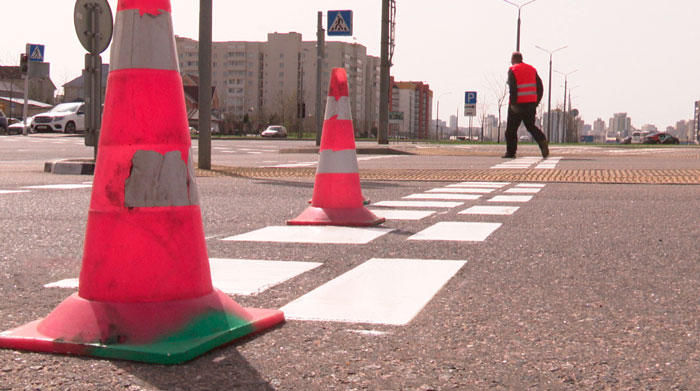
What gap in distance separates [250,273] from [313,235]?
1574 mm

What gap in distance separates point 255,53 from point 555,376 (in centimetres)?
19587

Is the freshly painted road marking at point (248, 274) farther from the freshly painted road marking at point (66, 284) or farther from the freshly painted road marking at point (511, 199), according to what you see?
the freshly painted road marking at point (511, 199)

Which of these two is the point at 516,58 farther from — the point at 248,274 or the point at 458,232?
the point at 248,274

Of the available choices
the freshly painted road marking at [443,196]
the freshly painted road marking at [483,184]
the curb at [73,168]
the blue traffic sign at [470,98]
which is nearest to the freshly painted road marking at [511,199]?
the freshly painted road marking at [443,196]

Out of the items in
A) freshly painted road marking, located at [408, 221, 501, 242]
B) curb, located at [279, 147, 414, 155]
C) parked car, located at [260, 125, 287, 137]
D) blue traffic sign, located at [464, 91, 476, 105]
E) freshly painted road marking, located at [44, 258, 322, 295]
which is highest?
blue traffic sign, located at [464, 91, 476, 105]

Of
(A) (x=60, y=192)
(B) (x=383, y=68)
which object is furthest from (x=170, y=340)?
(B) (x=383, y=68)

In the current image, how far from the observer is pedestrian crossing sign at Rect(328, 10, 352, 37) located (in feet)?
91.0

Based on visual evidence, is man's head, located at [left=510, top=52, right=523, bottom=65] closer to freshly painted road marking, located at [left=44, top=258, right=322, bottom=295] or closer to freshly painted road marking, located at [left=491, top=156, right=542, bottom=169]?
freshly painted road marking, located at [left=491, top=156, right=542, bottom=169]

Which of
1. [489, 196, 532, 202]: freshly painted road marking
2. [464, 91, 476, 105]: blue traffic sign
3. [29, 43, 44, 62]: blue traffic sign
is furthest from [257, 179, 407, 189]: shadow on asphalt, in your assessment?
[464, 91, 476, 105]: blue traffic sign

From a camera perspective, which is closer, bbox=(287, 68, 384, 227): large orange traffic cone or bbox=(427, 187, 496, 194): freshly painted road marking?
bbox=(287, 68, 384, 227): large orange traffic cone

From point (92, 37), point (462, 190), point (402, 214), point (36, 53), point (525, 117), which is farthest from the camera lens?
point (36, 53)

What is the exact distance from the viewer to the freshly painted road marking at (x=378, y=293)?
3277 millimetres

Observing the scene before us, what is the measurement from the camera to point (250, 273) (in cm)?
418

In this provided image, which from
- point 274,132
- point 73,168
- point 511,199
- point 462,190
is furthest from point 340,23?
point 274,132
